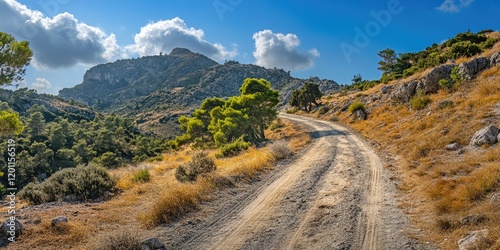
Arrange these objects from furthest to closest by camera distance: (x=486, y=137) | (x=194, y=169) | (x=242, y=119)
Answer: (x=242, y=119) < (x=194, y=169) < (x=486, y=137)

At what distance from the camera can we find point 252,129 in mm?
33719

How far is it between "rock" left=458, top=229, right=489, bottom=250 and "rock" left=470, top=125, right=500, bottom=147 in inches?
333

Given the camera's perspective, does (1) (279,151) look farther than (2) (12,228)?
Yes

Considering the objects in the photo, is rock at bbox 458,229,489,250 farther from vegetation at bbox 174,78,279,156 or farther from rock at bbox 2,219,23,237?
vegetation at bbox 174,78,279,156

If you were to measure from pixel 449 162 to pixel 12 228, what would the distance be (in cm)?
1557

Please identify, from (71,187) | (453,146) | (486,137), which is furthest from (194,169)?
(486,137)

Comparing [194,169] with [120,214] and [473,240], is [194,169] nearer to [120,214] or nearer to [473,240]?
[120,214]

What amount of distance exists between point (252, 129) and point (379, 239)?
87.4 feet

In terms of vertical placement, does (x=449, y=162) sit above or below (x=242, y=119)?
below

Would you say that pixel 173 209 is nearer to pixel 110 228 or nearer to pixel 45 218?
pixel 110 228

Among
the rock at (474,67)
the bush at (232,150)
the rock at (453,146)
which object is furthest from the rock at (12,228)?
the rock at (474,67)

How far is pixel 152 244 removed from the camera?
7289 millimetres

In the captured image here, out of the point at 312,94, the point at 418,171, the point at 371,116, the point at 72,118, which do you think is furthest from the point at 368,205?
the point at 72,118

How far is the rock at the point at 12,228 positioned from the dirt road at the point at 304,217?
12.5ft
